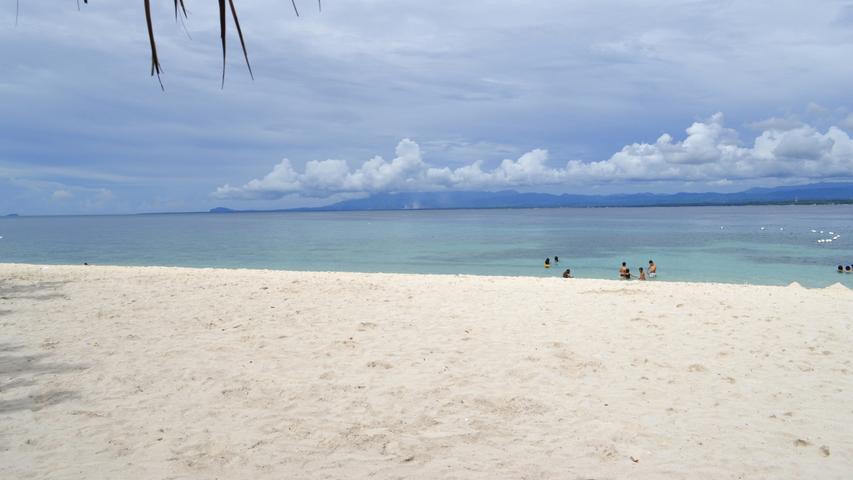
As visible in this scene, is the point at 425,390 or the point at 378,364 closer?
the point at 425,390

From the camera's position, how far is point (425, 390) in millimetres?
6039

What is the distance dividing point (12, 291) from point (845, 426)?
15.7 metres

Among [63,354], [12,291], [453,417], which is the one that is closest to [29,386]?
[63,354]

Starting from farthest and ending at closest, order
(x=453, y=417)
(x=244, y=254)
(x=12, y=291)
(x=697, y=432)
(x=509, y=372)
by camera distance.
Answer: (x=244, y=254) < (x=12, y=291) < (x=509, y=372) < (x=453, y=417) < (x=697, y=432)

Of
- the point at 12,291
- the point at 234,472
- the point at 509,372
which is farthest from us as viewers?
the point at 12,291

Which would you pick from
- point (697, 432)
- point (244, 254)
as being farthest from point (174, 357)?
point (244, 254)

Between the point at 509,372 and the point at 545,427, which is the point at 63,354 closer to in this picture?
the point at 509,372

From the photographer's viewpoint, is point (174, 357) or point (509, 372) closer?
point (509, 372)

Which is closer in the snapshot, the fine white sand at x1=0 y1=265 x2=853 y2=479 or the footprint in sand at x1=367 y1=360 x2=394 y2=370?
the fine white sand at x1=0 y1=265 x2=853 y2=479

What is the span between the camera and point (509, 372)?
6680 mm

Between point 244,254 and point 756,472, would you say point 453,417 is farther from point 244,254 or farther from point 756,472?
point 244,254

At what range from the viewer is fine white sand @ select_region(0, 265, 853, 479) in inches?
174

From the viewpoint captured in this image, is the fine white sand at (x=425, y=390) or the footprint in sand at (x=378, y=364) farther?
the footprint in sand at (x=378, y=364)

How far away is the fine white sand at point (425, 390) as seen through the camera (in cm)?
441
